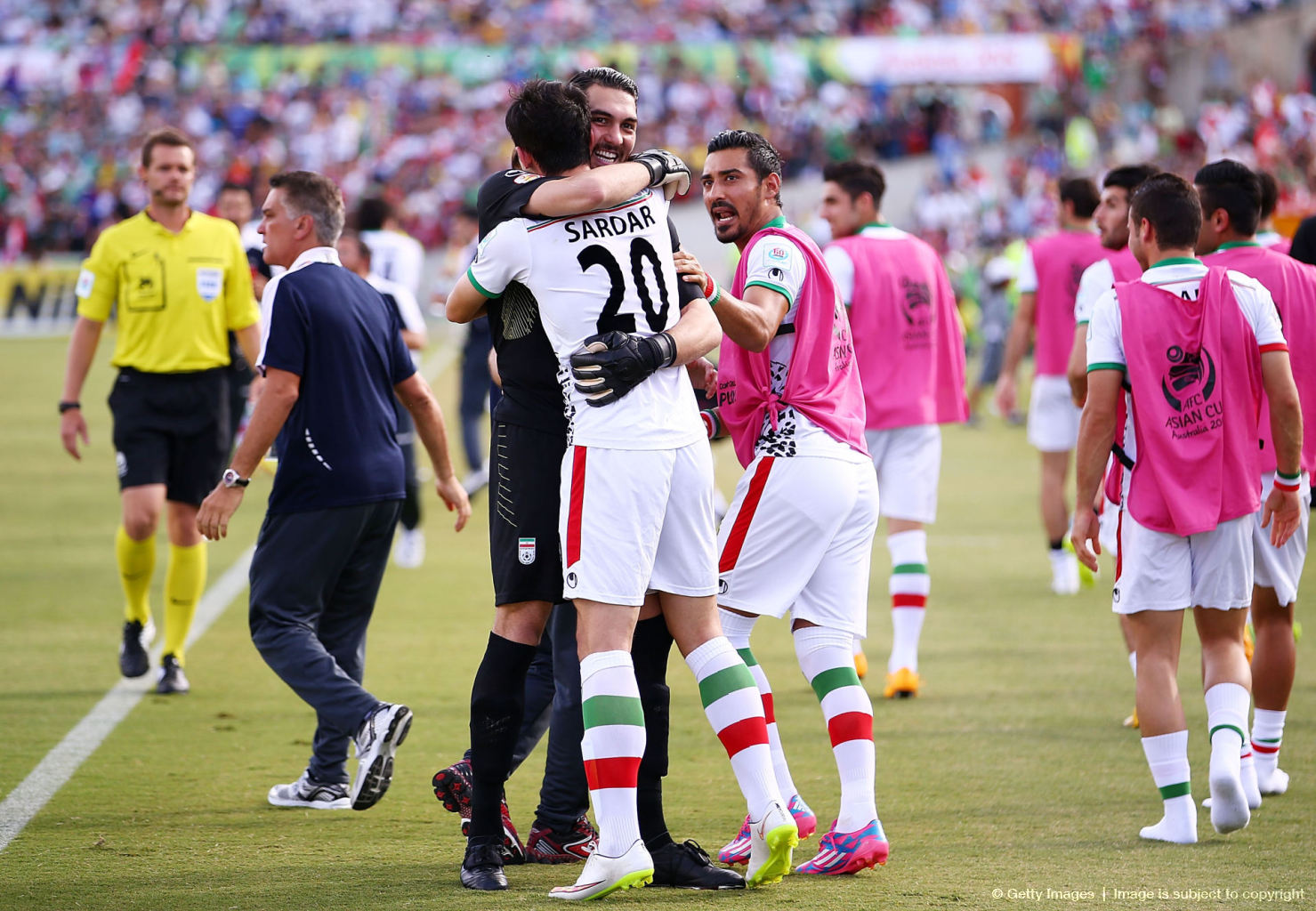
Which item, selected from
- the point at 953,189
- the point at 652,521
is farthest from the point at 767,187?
the point at 953,189

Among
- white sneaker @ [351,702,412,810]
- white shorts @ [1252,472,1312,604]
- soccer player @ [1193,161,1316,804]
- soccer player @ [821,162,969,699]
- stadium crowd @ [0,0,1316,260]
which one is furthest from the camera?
stadium crowd @ [0,0,1316,260]

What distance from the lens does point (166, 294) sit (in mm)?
7172

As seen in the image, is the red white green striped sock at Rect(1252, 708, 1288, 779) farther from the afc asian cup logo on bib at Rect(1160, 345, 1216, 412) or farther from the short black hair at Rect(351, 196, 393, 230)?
the short black hair at Rect(351, 196, 393, 230)

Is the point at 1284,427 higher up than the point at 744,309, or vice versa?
the point at 744,309

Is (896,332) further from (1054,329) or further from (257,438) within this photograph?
(257,438)

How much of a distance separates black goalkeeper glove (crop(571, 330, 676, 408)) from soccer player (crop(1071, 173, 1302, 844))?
152 cm

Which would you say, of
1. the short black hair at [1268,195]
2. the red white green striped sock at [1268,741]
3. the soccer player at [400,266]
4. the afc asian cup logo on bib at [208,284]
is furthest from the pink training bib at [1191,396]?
the soccer player at [400,266]

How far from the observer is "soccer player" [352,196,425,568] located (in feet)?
33.9

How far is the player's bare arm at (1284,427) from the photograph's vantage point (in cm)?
489

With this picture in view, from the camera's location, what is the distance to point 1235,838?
4.88 m

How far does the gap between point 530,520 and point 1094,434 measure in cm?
179

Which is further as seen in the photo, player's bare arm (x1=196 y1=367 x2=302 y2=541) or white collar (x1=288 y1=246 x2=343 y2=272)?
white collar (x1=288 y1=246 x2=343 y2=272)

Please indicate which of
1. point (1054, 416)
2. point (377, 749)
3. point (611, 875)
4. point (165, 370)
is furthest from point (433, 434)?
point (1054, 416)

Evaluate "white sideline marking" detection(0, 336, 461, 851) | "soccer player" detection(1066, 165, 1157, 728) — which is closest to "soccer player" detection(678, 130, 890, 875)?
"soccer player" detection(1066, 165, 1157, 728)
